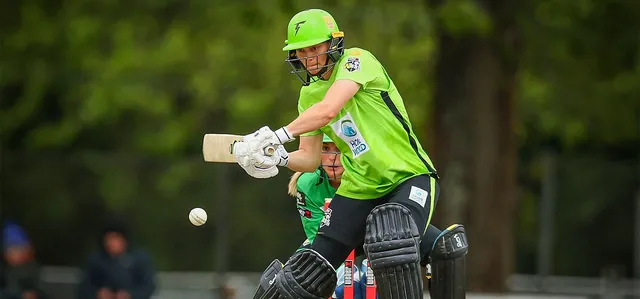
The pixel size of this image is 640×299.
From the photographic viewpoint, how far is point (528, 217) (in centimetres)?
2228

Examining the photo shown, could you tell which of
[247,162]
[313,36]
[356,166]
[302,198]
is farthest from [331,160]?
[247,162]

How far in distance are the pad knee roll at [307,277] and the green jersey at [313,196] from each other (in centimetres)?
108

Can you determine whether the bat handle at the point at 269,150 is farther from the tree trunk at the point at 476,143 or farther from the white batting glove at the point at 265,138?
the tree trunk at the point at 476,143

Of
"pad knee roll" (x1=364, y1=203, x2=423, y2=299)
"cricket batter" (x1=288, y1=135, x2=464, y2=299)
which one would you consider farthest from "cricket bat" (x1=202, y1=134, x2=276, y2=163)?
"cricket batter" (x1=288, y1=135, x2=464, y2=299)

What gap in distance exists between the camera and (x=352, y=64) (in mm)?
7652

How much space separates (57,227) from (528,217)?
804 centimetres

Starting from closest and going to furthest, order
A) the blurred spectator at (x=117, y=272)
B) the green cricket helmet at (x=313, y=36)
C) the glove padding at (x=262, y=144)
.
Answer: the glove padding at (x=262, y=144), the green cricket helmet at (x=313, y=36), the blurred spectator at (x=117, y=272)

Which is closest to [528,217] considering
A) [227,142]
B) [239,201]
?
[239,201]

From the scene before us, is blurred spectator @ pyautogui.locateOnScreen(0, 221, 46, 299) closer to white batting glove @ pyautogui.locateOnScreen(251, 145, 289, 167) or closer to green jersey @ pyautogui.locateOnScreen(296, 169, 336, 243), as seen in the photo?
green jersey @ pyautogui.locateOnScreen(296, 169, 336, 243)

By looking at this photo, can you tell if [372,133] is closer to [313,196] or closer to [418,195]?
[418,195]

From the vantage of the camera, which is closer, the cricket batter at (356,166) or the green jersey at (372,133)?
the cricket batter at (356,166)

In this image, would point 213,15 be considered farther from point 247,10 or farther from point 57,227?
point 57,227

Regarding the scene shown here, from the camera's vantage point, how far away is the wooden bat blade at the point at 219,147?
298 inches

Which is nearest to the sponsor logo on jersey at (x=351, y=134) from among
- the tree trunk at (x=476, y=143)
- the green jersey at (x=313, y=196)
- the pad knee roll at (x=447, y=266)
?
the pad knee roll at (x=447, y=266)
